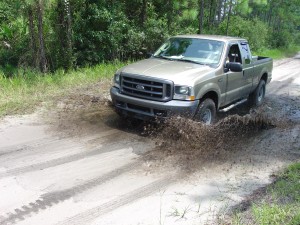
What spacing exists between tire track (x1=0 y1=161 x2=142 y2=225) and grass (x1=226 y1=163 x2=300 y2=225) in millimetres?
1790

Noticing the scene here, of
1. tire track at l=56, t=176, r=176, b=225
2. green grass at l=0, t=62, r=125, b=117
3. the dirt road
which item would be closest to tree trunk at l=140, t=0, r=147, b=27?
green grass at l=0, t=62, r=125, b=117

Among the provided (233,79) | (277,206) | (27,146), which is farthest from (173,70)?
(277,206)

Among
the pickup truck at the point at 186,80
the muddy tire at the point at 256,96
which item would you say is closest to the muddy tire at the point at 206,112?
the pickup truck at the point at 186,80

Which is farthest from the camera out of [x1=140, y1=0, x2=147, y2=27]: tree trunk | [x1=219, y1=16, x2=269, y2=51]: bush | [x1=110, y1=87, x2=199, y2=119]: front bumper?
[x1=219, y1=16, x2=269, y2=51]: bush

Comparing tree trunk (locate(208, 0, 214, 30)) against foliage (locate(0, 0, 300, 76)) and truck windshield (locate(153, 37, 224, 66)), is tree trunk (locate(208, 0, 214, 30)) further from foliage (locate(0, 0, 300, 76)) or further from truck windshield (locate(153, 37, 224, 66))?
truck windshield (locate(153, 37, 224, 66))

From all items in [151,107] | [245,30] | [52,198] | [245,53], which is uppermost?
[245,53]

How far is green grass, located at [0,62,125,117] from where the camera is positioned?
305 inches

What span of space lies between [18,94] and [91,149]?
344 centimetres

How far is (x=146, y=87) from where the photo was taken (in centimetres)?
633

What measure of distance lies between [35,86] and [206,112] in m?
4.72

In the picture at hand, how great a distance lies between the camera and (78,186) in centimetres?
456

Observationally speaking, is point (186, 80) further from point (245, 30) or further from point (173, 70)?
point (245, 30)

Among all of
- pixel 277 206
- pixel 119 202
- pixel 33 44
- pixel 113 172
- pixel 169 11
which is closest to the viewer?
pixel 277 206

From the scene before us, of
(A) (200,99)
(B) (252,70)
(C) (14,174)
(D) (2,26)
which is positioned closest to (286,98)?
(B) (252,70)
